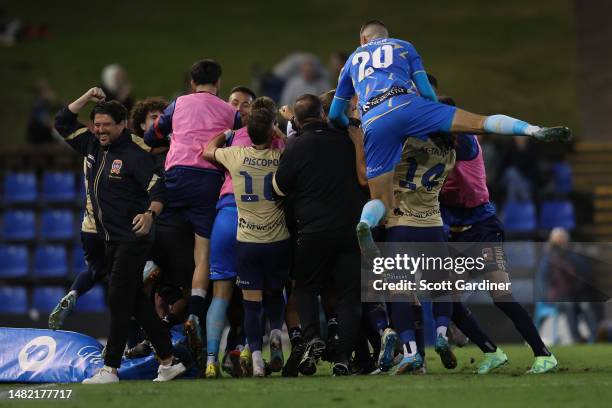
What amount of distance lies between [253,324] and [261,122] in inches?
60.7

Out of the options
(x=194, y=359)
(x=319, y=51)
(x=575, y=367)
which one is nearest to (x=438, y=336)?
(x=575, y=367)

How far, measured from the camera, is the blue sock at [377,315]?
348 inches

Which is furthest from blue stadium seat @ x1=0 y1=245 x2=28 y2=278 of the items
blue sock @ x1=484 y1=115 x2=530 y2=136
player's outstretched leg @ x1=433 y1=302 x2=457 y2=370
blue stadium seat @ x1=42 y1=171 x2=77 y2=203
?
blue sock @ x1=484 y1=115 x2=530 y2=136

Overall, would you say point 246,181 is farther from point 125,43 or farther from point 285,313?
point 125,43

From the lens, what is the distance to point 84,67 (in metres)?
25.1

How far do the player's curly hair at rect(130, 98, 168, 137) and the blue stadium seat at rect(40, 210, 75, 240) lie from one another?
7.68 m

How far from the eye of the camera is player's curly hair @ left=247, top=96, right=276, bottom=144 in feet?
28.3

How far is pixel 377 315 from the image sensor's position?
8852 mm

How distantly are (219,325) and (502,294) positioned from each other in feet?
7.18

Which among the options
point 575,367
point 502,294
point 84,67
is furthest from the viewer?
point 84,67

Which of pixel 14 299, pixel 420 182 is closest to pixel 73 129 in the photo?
pixel 420 182

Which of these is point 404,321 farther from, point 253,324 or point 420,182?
point 253,324

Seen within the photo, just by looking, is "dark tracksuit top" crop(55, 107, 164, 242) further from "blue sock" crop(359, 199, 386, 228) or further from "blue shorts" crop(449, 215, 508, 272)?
"blue shorts" crop(449, 215, 508, 272)

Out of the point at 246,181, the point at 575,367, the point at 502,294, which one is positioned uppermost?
the point at 246,181
